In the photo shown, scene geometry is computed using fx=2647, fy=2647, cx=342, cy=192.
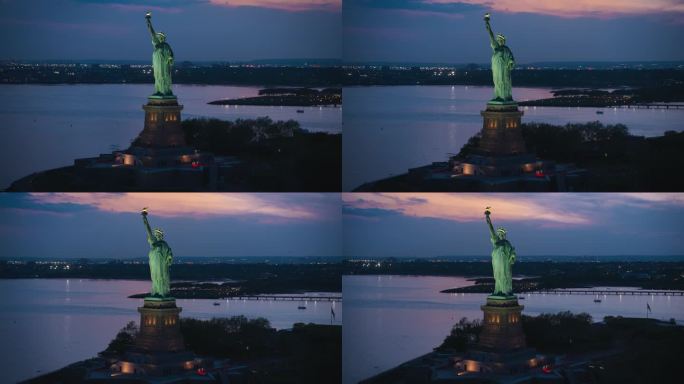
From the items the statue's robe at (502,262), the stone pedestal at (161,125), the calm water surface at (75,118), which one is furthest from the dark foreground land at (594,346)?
the stone pedestal at (161,125)

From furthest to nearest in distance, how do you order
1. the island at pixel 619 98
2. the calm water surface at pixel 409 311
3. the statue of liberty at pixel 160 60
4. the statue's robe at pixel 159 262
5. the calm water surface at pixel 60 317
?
the island at pixel 619 98 → the calm water surface at pixel 409 311 → the statue of liberty at pixel 160 60 → the calm water surface at pixel 60 317 → the statue's robe at pixel 159 262

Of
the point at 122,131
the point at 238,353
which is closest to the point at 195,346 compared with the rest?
the point at 238,353

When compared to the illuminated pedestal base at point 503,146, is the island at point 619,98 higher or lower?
higher

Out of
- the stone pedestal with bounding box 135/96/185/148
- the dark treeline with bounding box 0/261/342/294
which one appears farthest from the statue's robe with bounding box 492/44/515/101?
the stone pedestal with bounding box 135/96/185/148

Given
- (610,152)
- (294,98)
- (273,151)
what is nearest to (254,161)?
(273,151)

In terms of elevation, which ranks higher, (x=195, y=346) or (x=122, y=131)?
(x=122, y=131)

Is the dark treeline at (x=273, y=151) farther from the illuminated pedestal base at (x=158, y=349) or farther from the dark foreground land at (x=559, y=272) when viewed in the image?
the illuminated pedestal base at (x=158, y=349)

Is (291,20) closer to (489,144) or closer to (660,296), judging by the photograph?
(489,144)
